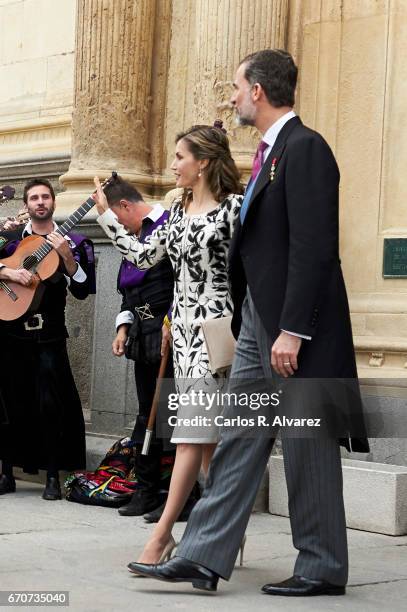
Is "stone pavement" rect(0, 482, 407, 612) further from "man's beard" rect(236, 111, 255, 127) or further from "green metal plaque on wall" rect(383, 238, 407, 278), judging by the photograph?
"man's beard" rect(236, 111, 255, 127)

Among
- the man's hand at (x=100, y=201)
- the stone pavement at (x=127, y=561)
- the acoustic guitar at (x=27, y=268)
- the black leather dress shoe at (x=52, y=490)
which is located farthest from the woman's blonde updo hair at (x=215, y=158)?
the black leather dress shoe at (x=52, y=490)

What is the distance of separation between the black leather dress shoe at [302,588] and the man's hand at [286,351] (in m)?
0.80

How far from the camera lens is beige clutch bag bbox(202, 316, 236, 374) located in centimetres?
533

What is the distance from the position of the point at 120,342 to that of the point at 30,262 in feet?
3.38

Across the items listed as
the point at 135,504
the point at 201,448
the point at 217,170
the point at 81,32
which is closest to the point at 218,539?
the point at 201,448

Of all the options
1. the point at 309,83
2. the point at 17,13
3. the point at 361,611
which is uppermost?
the point at 17,13

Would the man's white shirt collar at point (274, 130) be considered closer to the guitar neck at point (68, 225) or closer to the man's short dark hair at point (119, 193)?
the man's short dark hair at point (119, 193)

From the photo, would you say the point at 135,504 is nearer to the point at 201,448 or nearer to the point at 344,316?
the point at 201,448

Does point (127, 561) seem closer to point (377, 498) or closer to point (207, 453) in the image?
point (207, 453)

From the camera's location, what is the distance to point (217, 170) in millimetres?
5523

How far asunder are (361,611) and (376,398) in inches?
110

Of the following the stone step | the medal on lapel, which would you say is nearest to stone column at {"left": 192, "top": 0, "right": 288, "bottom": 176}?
the stone step

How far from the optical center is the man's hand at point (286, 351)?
186 inches

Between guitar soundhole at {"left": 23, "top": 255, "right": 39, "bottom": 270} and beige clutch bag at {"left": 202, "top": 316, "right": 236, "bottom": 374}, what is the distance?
8.05 ft
